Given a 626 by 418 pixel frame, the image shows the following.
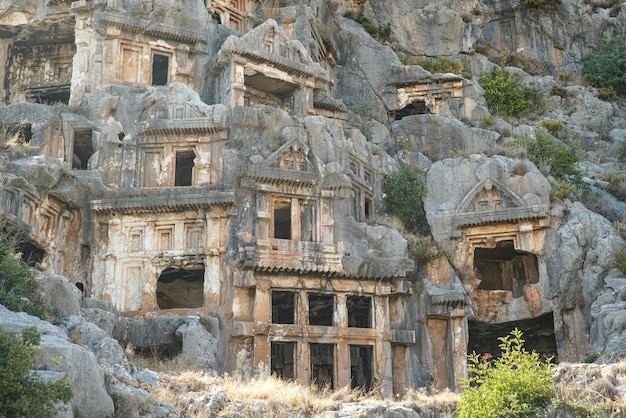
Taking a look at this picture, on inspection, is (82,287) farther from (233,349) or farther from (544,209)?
(544,209)

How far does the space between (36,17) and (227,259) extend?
1704cm

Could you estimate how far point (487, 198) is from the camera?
2930 cm

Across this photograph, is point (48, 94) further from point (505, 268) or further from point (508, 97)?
point (508, 97)

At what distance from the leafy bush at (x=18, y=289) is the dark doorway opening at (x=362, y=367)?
12.0 m

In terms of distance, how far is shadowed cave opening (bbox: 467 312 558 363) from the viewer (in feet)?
95.3

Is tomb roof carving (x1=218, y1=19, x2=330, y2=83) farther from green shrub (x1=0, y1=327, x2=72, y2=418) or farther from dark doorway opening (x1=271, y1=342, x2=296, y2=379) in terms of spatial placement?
green shrub (x1=0, y1=327, x2=72, y2=418)

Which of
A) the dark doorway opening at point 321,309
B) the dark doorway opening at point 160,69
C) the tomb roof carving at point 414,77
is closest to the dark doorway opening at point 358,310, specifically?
the dark doorway opening at point 321,309

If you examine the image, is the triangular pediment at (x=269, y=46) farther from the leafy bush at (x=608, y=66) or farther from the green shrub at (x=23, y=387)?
the green shrub at (x=23, y=387)

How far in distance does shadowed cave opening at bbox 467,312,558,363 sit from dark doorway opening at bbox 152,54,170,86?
1679 centimetres

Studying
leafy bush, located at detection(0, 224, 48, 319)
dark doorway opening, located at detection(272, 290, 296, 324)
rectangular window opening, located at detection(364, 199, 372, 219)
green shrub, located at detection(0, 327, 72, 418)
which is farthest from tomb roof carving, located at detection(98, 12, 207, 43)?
green shrub, located at detection(0, 327, 72, 418)

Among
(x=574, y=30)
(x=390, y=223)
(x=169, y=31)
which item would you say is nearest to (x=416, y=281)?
(x=390, y=223)

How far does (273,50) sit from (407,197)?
873 centimetres

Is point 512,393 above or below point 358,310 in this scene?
below

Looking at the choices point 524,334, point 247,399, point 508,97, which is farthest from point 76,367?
point 508,97
